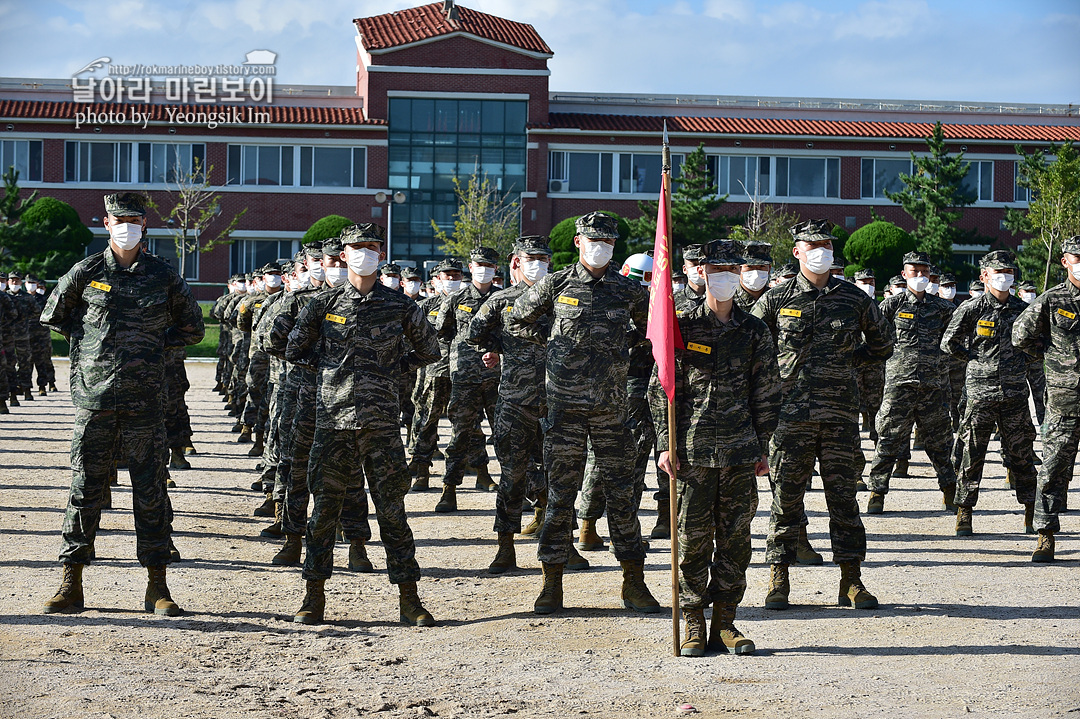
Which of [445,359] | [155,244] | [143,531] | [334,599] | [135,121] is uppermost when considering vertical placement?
[135,121]

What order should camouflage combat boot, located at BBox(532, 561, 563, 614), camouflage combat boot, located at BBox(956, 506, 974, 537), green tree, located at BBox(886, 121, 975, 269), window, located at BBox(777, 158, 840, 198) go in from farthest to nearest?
window, located at BBox(777, 158, 840, 198) < green tree, located at BBox(886, 121, 975, 269) < camouflage combat boot, located at BBox(956, 506, 974, 537) < camouflage combat boot, located at BBox(532, 561, 563, 614)

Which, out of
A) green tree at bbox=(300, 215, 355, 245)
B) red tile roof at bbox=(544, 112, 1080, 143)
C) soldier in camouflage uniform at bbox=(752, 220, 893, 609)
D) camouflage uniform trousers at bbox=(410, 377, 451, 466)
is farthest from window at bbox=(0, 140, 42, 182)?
soldier in camouflage uniform at bbox=(752, 220, 893, 609)

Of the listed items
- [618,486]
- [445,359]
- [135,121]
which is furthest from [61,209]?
[618,486]

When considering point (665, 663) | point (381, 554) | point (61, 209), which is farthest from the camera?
point (61, 209)

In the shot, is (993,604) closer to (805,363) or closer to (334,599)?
(805,363)

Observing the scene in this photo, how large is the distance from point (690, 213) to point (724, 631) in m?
36.3

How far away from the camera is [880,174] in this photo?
1893 inches

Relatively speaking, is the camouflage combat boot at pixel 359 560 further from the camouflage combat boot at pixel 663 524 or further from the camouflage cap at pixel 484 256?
the camouflage cap at pixel 484 256

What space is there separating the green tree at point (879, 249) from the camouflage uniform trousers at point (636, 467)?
97.8 feet

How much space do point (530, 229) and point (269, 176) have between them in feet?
33.3

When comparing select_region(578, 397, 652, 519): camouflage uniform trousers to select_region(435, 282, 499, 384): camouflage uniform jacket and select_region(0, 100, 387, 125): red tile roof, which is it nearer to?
select_region(435, 282, 499, 384): camouflage uniform jacket

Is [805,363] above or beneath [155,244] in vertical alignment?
beneath

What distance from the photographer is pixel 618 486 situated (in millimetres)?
8133

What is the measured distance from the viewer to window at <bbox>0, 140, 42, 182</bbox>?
45375mm
